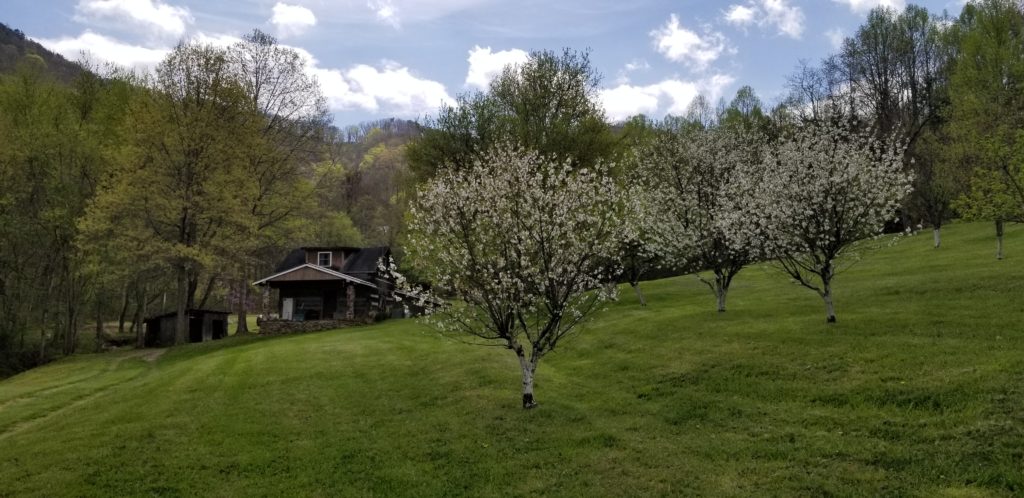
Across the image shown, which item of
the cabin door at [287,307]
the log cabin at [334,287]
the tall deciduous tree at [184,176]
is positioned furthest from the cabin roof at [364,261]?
the tall deciduous tree at [184,176]

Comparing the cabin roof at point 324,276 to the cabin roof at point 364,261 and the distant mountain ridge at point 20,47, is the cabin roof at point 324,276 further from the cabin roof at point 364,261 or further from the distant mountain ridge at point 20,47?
the distant mountain ridge at point 20,47

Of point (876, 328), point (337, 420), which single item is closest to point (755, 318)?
point (876, 328)

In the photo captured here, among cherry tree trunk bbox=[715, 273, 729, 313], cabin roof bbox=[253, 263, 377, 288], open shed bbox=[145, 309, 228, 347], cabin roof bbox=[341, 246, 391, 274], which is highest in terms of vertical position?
cabin roof bbox=[341, 246, 391, 274]

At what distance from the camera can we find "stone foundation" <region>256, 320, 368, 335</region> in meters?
42.7

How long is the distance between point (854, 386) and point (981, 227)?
40955 mm

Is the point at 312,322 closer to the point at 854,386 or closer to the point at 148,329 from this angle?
the point at 148,329

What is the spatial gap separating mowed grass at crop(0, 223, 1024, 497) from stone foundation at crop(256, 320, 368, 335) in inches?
708

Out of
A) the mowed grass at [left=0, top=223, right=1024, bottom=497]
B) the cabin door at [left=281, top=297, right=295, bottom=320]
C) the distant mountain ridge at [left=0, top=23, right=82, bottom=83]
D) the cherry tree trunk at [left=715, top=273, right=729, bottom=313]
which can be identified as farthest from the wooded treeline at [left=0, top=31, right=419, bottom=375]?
the distant mountain ridge at [left=0, top=23, right=82, bottom=83]

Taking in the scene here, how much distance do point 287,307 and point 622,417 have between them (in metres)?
41.1

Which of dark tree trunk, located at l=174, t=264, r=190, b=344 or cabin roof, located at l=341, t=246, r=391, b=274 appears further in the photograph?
cabin roof, located at l=341, t=246, r=391, b=274

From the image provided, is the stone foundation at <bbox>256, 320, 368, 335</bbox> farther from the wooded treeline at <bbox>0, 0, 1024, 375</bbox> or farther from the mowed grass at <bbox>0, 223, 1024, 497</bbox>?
the mowed grass at <bbox>0, 223, 1024, 497</bbox>

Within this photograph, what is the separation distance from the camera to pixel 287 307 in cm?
4894

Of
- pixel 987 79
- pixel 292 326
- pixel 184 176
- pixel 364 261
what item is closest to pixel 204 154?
pixel 184 176

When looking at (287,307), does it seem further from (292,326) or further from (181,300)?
(181,300)
